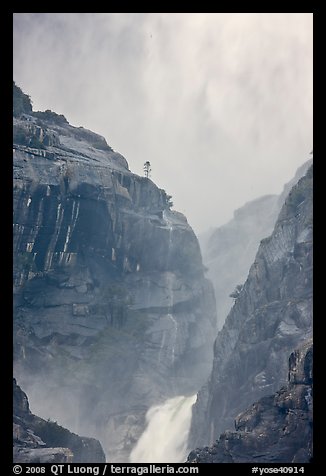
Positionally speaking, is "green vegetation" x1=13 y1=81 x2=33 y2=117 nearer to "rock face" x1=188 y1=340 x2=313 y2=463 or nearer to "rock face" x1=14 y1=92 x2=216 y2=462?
"rock face" x1=14 y1=92 x2=216 y2=462

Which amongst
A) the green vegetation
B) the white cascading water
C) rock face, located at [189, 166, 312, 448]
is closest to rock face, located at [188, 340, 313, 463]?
rock face, located at [189, 166, 312, 448]

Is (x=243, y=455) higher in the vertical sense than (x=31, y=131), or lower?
lower

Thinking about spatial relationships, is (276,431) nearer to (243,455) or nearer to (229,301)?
(243,455)

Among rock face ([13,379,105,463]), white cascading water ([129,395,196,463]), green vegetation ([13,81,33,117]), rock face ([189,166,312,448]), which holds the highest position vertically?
green vegetation ([13,81,33,117])

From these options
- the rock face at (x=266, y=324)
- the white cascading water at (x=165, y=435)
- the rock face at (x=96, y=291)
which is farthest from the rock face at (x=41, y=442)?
the rock face at (x=96, y=291)

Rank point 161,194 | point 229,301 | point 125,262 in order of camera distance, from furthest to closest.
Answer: point 229,301 → point 161,194 → point 125,262

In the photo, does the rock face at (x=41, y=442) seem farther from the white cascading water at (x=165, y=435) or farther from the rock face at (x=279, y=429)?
the white cascading water at (x=165, y=435)
